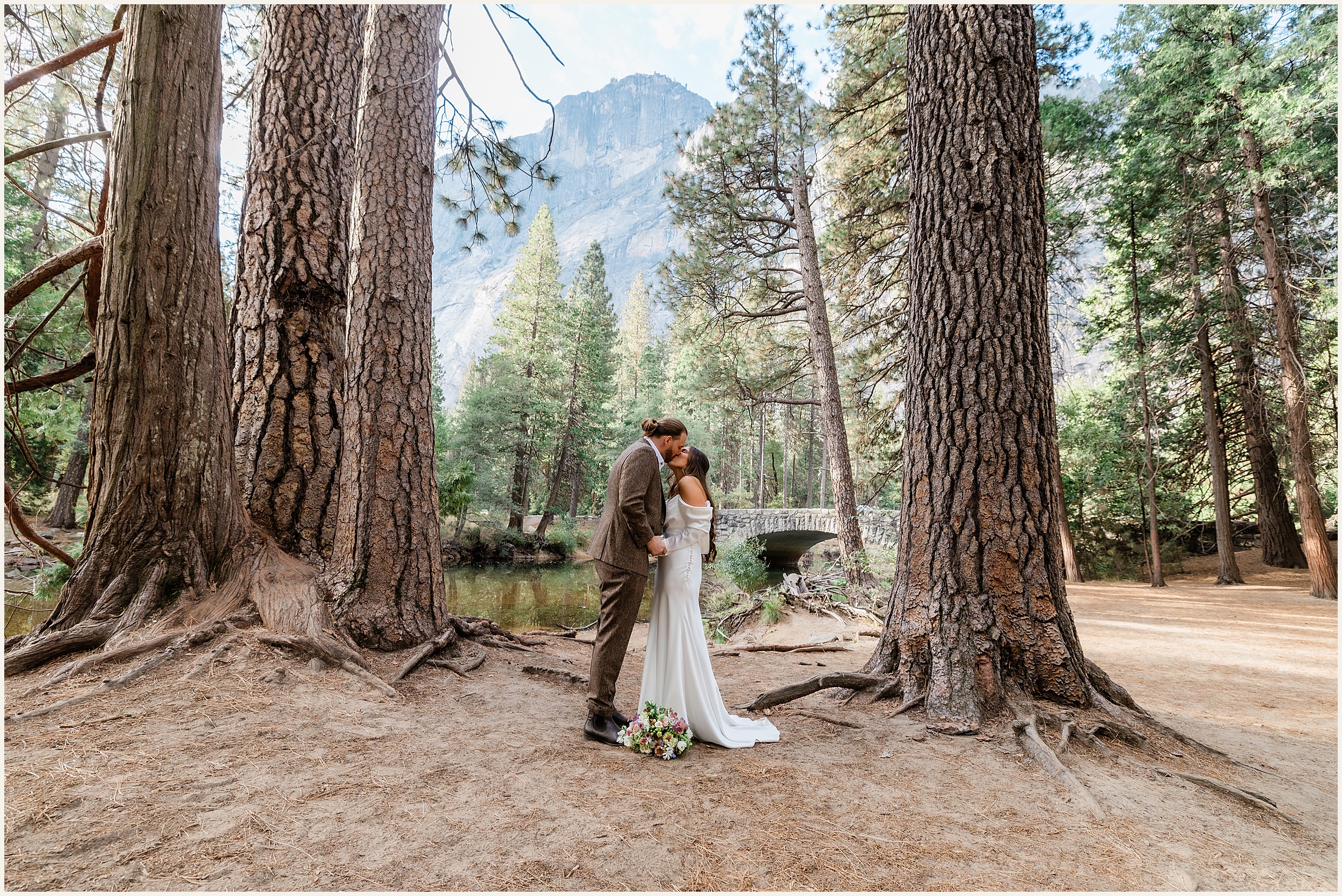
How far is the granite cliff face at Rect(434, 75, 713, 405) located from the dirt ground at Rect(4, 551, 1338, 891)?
418ft

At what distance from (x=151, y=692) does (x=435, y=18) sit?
472cm

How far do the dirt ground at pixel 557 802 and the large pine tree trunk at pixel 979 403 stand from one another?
0.47 meters

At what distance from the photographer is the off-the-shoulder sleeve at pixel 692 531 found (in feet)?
10.7

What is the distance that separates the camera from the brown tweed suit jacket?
317 cm

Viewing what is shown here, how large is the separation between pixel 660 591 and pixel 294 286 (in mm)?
3283

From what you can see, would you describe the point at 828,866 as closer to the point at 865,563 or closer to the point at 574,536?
the point at 865,563

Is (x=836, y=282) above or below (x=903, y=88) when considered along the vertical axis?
below

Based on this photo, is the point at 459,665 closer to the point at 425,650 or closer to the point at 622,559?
the point at 425,650

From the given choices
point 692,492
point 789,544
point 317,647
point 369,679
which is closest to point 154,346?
point 317,647

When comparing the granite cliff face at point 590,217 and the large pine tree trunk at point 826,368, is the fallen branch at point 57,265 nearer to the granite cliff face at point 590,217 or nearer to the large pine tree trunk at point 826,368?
the large pine tree trunk at point 826,368

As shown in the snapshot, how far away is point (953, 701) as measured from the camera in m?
3.21

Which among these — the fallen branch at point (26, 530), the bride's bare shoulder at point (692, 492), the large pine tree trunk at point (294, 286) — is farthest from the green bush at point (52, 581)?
the bride's bare shoulder at point (692, 492)

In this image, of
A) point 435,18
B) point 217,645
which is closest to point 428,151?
point 435,18

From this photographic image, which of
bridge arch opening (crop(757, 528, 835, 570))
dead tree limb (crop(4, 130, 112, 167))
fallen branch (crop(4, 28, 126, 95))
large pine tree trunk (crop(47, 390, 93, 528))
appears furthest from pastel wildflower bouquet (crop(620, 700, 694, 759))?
bridge arch opening (crop(757, 528, 835, 570))
